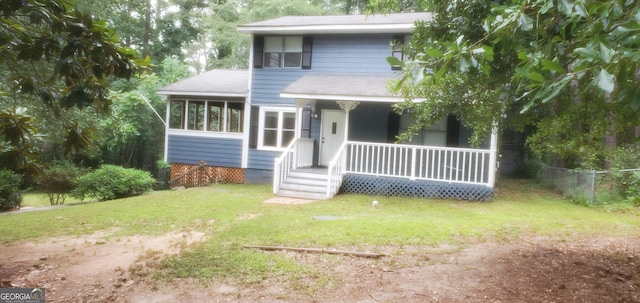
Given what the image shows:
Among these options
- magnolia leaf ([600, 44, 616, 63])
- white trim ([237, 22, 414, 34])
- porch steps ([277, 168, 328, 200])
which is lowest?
porch steps ([277, 168, 328, 200])

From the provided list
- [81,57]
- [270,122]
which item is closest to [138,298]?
[81,57]

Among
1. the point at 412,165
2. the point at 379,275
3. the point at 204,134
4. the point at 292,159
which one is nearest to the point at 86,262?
the point at 379,275

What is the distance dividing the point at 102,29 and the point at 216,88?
11276 mm

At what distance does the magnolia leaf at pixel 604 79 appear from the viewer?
2.30 metres

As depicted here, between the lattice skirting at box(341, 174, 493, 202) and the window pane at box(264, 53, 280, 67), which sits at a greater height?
the window pane at box(264, 53, 280, 67)

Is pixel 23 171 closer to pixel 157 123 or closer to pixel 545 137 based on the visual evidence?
pixel 545 137

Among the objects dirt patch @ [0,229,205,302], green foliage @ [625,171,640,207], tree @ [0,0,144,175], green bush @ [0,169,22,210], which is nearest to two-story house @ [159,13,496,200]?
green foliage @ [625,171,640,207]

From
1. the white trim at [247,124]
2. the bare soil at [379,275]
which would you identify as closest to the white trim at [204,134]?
the white trim at [247,124]

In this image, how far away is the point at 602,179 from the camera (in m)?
11.1

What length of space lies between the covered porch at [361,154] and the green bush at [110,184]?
4656mm

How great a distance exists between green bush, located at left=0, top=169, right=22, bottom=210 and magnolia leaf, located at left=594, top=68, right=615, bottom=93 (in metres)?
12.6

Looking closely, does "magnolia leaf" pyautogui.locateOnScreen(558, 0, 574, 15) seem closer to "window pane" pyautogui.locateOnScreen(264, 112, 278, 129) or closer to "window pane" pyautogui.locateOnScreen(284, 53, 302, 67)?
"window pane" pyautogui.locateOnScreen(284, 53, 302, 67)

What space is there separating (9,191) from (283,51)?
29.0ft

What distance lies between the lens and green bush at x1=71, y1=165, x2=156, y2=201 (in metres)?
12.5
